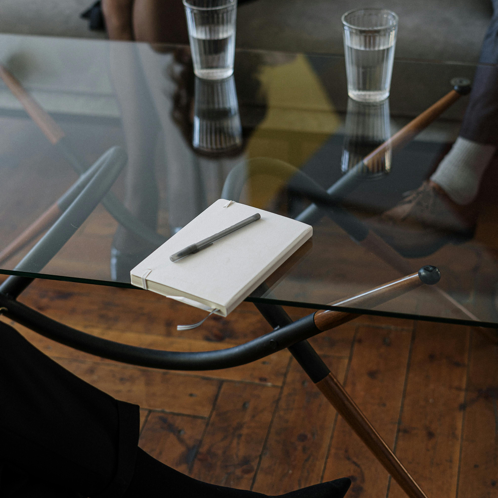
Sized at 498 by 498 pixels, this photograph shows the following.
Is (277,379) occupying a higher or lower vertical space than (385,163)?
lower

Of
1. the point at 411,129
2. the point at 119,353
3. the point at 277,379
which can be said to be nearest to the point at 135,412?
the point at 119,353

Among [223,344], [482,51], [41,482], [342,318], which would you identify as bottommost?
[223,344]

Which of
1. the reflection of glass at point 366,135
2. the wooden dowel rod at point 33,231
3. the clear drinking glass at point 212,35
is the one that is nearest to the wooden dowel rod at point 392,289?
the reflection of glass at point 366,135

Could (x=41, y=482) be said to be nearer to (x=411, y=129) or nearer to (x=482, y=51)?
(x=411, y=129)

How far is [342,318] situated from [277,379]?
0.60m

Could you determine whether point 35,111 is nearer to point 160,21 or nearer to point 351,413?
point 160,21

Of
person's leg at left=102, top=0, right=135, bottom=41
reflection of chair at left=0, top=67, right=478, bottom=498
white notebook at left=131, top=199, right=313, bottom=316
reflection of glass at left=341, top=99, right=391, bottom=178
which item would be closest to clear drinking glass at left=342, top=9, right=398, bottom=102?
reflection of glass at left=341, top=99, right=391, bottom=178

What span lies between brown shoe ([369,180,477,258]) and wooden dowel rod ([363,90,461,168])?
111 millimetres

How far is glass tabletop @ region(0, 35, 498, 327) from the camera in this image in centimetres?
71

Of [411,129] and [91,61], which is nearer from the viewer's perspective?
[411,129]

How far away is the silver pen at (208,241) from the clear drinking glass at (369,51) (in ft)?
1.34

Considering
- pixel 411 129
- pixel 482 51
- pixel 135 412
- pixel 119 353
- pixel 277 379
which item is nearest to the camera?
pixel 135 412

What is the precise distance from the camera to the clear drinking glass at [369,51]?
98 cm

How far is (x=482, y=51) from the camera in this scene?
4.94ft
